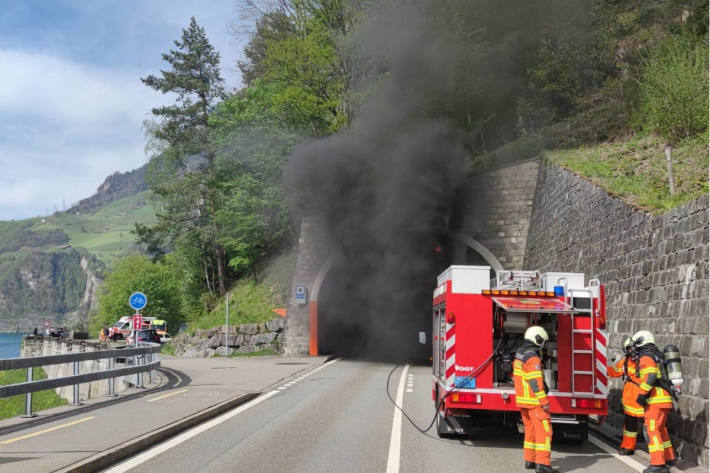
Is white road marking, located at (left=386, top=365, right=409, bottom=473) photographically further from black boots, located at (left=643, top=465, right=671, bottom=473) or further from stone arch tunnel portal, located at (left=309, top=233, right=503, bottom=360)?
stone arch tunnel portal, located at (left=309, top=233, right=503, bottom=360)

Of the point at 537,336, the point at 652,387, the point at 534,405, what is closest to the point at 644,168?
the point at 652,387

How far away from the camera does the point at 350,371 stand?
2292cm

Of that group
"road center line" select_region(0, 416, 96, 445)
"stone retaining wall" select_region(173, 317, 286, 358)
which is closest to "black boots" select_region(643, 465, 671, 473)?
"road center line" select_region(0, 416, 96, 445)

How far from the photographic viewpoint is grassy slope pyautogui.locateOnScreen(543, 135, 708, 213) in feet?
47.0

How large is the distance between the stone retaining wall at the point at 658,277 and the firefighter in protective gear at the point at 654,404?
0.44 meters

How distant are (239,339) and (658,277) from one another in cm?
2572

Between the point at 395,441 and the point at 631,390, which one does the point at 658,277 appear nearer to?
the point at 631,390

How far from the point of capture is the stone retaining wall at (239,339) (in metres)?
33.2

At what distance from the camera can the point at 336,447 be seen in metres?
8.70

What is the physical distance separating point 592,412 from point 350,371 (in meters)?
14.5

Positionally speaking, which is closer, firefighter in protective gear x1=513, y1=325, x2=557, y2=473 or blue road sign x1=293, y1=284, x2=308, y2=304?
firefighter in protective gear x1=513, y1=325, x2=557, y2=473

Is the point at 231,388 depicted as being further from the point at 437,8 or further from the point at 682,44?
the point at 437,8

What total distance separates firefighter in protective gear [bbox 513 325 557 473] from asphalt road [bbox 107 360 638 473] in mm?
418

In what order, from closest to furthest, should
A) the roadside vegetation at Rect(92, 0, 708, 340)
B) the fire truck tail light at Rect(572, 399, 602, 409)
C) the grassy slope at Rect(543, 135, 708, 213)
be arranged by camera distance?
1. the fire truck tail light at Rect(572, 399, 602, 409)
2. the grassy slope at Rect(543, 135, 708, 213)
3. the roadside vegetation at Rect(92, 0, 708, 340)
